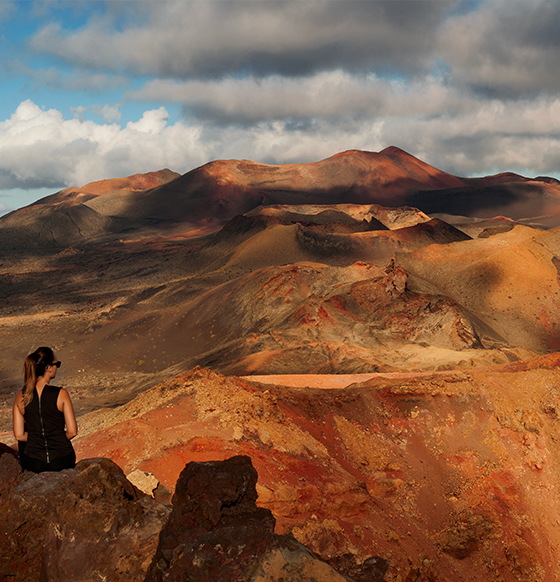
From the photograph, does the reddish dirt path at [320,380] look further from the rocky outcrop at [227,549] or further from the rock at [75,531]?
the rock at [75,531]

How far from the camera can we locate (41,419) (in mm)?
4340

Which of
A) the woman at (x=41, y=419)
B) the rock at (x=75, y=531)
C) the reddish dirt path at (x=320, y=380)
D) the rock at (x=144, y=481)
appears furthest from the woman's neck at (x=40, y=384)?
the reddish dirt path at (x=320, y=380)

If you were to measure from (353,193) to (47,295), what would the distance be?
7669 cm

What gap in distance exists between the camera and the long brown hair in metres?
4.31

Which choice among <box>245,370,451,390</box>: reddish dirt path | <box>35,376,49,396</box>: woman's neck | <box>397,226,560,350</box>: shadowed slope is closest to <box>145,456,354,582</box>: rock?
<box>35,376,49,396</box>: woman's neck

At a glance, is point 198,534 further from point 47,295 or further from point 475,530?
point 47,295

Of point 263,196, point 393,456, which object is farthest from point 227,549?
point 263,196

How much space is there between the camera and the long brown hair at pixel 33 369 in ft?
14.1

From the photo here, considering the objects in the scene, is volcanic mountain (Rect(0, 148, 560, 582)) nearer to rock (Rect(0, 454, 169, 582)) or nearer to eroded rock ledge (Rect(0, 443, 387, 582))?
eroded rock ledge (Rect(0, 443, 387, 582))

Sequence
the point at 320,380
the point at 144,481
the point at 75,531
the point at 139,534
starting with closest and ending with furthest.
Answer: the point at 75,531 → the point at 139,534 → the point at 144,481 → the point at 320,380

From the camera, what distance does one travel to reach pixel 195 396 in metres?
10.3

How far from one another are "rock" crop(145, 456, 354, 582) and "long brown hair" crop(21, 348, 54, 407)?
1565mm

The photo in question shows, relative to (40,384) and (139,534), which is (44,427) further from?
(139,534)

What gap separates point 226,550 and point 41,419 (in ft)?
6.78
